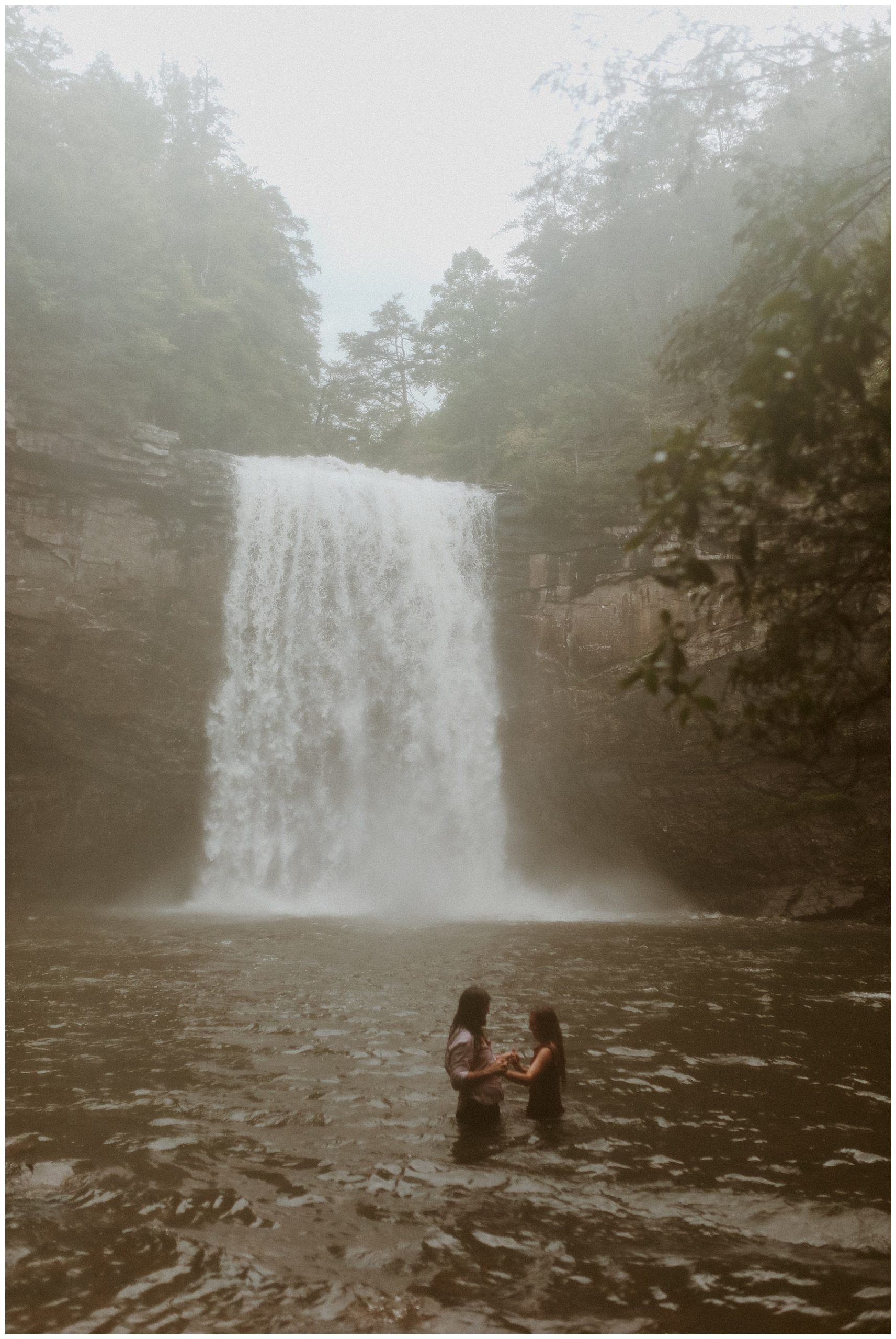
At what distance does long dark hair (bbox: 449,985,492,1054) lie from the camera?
601cm

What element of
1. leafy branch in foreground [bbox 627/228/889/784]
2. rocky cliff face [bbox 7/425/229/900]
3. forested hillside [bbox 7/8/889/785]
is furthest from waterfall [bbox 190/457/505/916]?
leafy branch in foreground [bbox 627/228/889/784]

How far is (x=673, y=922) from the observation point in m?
17.8

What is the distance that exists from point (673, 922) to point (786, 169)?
1464cm

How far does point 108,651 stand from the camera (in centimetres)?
1981

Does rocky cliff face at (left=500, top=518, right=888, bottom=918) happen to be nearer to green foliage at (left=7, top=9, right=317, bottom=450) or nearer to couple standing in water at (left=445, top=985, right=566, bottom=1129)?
green foliage at (left=7, top=9, right=317, bottom=450)

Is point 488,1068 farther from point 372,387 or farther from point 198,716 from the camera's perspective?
point 372,387

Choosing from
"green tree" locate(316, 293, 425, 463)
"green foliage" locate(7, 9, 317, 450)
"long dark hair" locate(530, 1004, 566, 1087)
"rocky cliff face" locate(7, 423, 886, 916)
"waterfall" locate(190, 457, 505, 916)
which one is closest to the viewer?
"long dark hair" locate(530, 1004, 566, 1087)

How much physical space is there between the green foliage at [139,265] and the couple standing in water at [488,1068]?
58.1 feet

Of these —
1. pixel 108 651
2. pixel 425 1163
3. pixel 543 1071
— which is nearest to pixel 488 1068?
pixel 543 1071

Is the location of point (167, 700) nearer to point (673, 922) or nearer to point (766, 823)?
point (673, 922)

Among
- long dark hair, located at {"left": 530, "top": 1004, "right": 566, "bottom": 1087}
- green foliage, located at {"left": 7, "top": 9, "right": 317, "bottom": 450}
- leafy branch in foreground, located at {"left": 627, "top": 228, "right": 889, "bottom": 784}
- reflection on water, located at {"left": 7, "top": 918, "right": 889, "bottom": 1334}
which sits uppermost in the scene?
green foliage, located at {"left": 7, "top": 9, "right": 317, "bottom": 450}

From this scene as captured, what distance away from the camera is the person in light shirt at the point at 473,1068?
19.8ft

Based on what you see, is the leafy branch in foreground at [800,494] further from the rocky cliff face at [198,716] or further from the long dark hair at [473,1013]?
the rocky cliff face at [198,716]

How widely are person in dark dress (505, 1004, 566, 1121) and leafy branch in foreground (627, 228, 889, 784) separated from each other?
2929 millimetres
